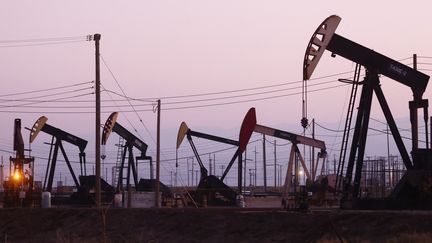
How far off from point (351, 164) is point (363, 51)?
4.14 metres

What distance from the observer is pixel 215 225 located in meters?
26.5

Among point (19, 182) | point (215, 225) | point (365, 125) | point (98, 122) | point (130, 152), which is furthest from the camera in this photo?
point (130, 152)

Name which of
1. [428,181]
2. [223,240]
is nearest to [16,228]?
[223,240]

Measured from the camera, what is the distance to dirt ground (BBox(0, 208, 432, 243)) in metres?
21.1

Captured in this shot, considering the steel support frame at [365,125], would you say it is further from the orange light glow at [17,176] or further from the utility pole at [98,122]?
the orange light glow at [17,176]

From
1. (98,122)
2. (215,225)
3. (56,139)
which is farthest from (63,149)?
(215,225)

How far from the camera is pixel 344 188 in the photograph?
Result: 2873cm

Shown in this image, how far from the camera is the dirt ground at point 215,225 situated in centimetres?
2106

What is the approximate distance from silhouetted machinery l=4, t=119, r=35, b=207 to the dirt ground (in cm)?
461

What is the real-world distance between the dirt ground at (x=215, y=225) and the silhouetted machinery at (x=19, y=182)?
15.1ft

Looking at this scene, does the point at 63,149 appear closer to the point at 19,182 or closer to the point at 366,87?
the point at 19,182

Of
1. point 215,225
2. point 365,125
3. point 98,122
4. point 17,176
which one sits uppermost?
A: point 98,122

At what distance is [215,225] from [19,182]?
18.4 meters

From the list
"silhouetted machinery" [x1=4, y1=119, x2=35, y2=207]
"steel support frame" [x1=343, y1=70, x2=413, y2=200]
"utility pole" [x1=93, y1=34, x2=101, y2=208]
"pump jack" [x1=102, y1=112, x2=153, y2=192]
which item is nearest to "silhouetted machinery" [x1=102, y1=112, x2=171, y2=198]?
"pump jack" [x1=102, y1=112, x2=153, y2=192]
